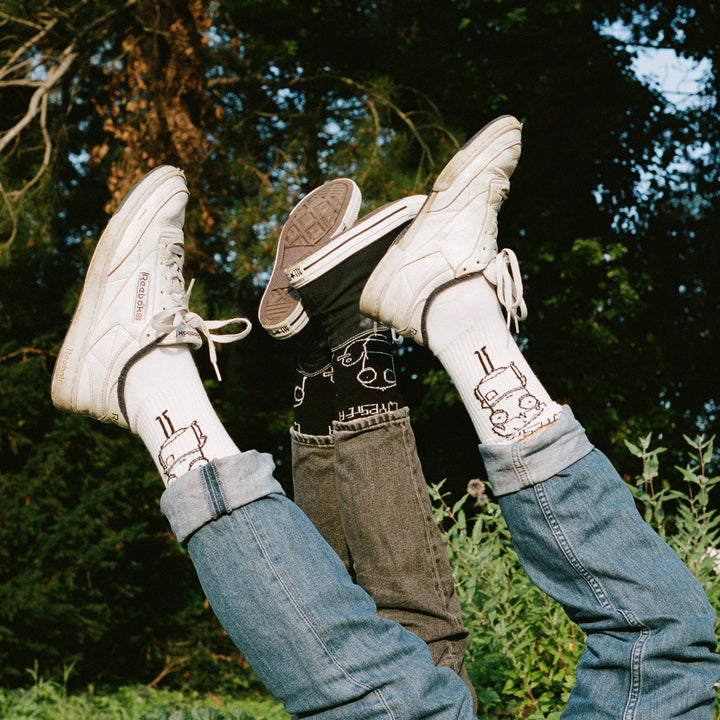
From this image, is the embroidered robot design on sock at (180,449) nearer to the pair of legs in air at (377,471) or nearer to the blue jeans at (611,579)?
the pair of legs in air at (377,471)

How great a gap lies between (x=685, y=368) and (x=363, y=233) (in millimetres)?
6548

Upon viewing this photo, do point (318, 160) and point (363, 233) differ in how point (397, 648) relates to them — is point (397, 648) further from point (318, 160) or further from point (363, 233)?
point (318, 160)

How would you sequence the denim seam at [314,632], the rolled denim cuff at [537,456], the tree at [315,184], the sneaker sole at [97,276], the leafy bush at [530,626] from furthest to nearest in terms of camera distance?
the tree at [315,184]
the leafy bush at [530,626]
the sneaker sole at [97,276]
the rolled denim cuff at [537,456]
the denim seam at [314,632]

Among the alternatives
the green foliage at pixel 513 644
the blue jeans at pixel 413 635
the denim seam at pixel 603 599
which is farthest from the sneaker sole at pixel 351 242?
the green foliage at pixel 513 644

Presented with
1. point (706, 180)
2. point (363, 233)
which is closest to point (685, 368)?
point (706, 180)

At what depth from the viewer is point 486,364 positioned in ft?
4.55

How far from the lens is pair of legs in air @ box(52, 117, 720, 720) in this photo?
1116 mm

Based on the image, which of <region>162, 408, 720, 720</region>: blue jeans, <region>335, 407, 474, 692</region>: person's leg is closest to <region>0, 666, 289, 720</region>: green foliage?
<region>335, 407, 474, 692</region>: person's leg

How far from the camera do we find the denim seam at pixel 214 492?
114 centimetres

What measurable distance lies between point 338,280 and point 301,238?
33 cm

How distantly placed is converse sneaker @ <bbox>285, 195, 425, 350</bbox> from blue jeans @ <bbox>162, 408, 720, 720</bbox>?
1.78 feet

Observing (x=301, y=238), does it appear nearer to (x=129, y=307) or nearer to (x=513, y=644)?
(x=129, y=307)

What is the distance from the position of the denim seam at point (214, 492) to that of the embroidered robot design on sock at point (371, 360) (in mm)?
489

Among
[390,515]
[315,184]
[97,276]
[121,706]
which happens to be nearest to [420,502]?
[390,515]
